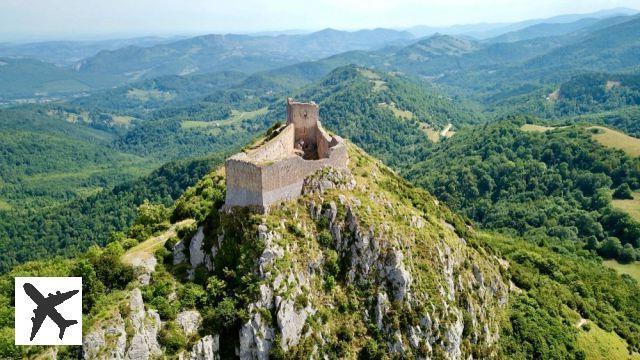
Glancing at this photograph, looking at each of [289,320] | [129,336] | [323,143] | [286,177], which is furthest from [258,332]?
[323,143]

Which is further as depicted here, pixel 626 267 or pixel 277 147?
pixel 626 267

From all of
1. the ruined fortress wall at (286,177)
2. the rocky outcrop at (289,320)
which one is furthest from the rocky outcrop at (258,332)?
the ruined fortress wall at (286,177)

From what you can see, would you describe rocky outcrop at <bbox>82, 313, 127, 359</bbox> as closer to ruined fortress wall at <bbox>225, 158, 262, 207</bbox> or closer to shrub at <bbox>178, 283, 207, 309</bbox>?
shrub at <bbox>178, 283, 207, 309</bbox>

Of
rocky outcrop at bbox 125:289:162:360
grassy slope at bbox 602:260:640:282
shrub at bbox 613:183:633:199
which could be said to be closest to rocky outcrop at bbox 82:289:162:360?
rocky outcrop at bbox 125:289:162:360

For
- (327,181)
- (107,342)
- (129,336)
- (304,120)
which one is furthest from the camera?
(304,120)

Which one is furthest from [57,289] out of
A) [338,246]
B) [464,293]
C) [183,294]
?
[464,293]

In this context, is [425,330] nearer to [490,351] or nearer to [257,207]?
[490,351]

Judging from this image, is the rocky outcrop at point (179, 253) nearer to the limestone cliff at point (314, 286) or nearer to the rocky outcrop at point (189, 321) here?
the limestone cliff at point (314, 286)

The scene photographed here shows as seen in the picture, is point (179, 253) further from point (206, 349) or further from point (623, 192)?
point (623, 192)
